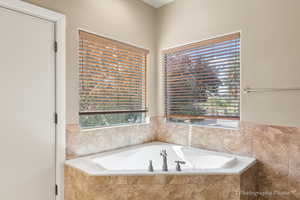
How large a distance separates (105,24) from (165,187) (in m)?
1.98

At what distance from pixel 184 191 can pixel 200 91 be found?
137 cm

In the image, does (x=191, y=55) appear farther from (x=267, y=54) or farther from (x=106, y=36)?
(x=106, y=36)

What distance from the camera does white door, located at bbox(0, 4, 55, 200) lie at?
1630mm

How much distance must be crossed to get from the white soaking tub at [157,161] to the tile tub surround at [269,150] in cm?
11

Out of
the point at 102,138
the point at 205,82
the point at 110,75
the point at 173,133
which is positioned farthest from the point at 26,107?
the point at 205,82

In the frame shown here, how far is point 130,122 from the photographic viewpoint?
107 inches

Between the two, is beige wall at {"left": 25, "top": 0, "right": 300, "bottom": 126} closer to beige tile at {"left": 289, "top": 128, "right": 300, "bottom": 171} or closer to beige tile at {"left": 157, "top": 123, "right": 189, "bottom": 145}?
beige tile at {"left": 289, "top": 128, "right": 300, "bottom": 171}

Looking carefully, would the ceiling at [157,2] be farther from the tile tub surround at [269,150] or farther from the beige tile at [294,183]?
the beige tile at [294,183]

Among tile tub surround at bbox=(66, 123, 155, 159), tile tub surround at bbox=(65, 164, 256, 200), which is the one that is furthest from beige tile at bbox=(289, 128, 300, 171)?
tile tub surround at bbox=(66, 123, 155, 159)

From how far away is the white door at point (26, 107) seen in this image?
5.35ft

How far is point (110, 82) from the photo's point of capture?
243 centimetres

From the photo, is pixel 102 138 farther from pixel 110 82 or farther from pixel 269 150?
pixel 269 150

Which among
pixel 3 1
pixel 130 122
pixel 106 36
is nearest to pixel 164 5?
pixel 106 36

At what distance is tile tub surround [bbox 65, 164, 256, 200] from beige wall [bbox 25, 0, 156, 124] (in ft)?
2.76
